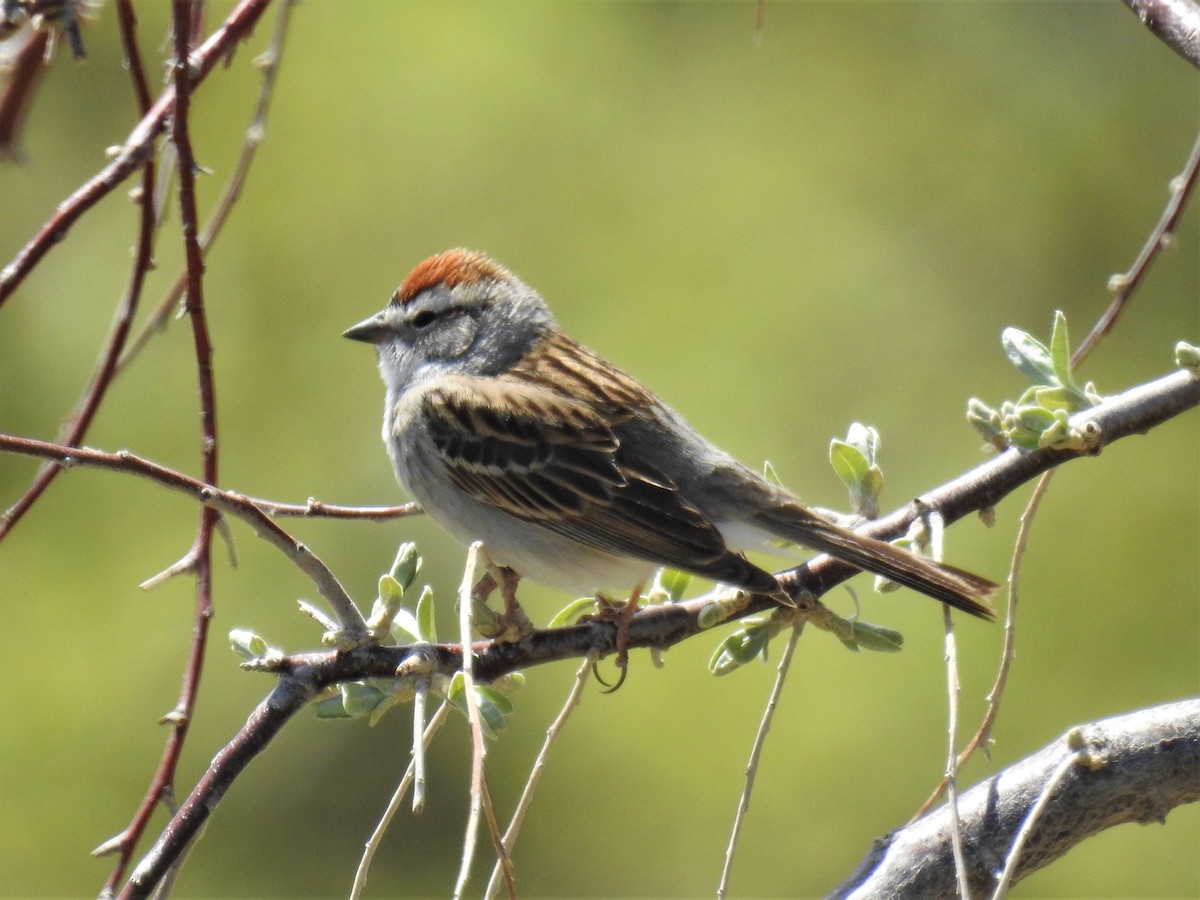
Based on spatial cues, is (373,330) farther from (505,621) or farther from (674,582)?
(505,621)

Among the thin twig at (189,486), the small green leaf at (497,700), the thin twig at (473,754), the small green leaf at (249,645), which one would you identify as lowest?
the thin twig at (473,754)

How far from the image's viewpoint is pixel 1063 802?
5.89 ft

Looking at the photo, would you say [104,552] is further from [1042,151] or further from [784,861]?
[1042,151]

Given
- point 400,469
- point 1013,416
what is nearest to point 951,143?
point 400,469

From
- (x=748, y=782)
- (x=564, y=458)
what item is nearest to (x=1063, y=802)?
(x=748, y=782)

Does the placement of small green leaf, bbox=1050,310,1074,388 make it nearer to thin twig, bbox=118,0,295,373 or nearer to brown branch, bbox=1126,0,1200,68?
brown branch, bbox=1126,0,1200,68

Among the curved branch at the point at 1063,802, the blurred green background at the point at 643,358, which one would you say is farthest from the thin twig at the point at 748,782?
the blurred green background at the point at 643,358

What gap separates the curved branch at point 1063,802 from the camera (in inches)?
70.6

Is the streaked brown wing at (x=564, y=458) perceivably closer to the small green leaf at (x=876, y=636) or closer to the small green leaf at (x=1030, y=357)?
the small green leaf at (x=876, y=636)

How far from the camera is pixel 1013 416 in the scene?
2.13 meters

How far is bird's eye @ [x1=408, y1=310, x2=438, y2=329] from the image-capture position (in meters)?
3.47

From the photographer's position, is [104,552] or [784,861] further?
[104,552]

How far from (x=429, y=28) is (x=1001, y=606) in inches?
135

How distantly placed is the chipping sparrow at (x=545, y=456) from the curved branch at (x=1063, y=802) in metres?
0.72
